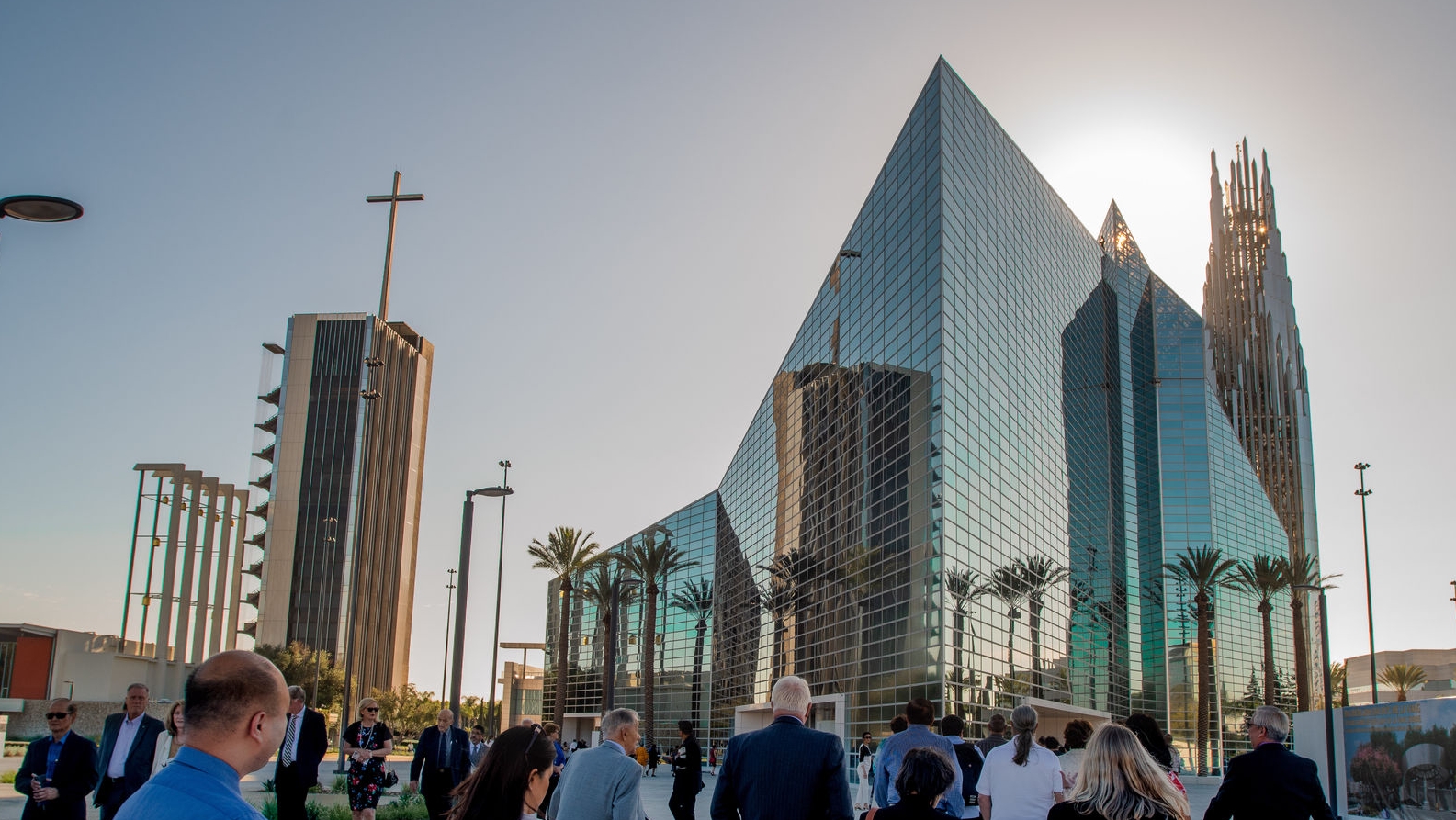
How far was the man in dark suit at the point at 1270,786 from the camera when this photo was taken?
6.59 metres

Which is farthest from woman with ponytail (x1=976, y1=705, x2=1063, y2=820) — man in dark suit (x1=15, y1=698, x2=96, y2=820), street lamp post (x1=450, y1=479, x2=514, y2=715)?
street lamp post (x1=450, y1=479, x2=514, y2=715)

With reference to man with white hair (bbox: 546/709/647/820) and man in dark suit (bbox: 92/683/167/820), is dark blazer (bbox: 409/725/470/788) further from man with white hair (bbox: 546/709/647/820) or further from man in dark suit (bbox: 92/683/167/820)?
man with white hair (bbox: 546/709/647/820)

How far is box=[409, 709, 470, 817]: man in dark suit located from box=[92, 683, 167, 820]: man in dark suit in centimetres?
301

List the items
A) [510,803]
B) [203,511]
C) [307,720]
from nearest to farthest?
1. [510,803]
2. [307,720]
3. [203,511]

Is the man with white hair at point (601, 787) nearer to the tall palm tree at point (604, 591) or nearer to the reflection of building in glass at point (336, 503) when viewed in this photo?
the tall palm tree at point (604, 591)

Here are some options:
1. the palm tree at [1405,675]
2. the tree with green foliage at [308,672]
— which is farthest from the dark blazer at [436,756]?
the palm tree at [1405,675]

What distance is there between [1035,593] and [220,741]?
44508 mm

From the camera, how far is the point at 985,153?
147 ft

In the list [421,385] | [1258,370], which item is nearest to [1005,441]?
[1258,370]

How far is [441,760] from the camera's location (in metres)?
12.5

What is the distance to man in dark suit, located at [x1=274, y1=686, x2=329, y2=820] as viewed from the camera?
32.9ft

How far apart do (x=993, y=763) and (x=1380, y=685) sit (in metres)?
155

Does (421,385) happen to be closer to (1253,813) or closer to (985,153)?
(985,153)

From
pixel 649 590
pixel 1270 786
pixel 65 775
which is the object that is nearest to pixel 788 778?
pixel 1270 786
